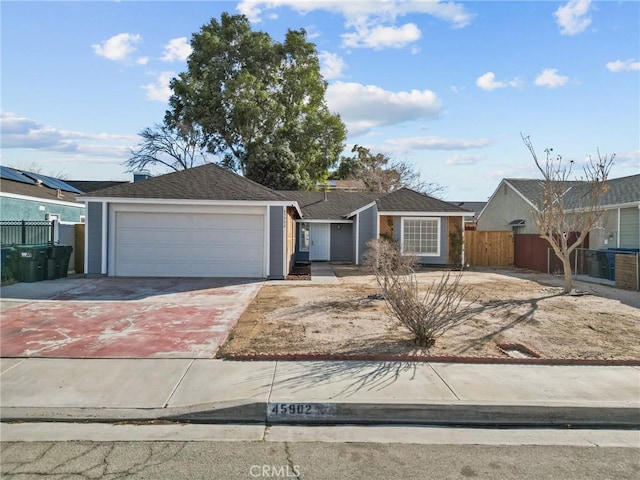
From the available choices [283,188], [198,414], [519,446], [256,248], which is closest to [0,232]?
[256,248]

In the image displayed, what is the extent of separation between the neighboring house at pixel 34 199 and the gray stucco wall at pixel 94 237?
245cm

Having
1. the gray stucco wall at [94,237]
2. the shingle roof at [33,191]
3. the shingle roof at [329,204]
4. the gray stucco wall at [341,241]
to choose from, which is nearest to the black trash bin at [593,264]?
the gray stucco wall at [341,241]

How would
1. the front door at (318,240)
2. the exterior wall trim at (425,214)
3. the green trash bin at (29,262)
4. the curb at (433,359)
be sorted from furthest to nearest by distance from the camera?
the front door at (318,240), the exterior wall trim at (425,214), the green trash bin at (29,262), the curb at (433,359)

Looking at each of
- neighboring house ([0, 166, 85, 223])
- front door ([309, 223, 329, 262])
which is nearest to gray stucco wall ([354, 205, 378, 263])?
front door ([309, 223, 329, 262])

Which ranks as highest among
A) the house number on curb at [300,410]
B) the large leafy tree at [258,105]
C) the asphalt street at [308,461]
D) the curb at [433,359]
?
the large leafy tree at [258,105]

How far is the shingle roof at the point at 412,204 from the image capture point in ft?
70.3

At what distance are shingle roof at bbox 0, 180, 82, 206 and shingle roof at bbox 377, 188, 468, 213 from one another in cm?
1392

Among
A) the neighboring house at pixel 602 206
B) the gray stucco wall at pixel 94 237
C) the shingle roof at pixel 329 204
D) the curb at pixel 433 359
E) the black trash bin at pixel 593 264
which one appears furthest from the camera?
→ the shingle roof at pixel 329 204

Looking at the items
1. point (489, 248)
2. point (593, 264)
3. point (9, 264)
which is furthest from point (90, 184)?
point (593, 264)

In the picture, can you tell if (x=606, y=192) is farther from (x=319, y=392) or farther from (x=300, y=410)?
(x=300, y=410)

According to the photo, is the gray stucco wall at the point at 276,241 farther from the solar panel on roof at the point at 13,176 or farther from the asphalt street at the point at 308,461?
the solar panel on roof at the point at 13,176

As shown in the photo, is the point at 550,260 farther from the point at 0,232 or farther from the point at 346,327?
the point at 0,232

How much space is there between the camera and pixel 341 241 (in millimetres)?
25688

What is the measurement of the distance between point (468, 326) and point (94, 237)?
12508mm
